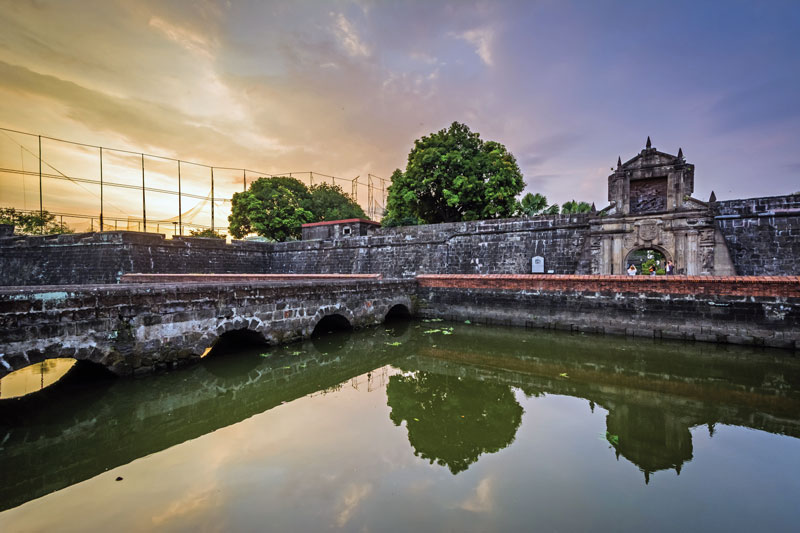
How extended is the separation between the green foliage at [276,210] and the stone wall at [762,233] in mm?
23698

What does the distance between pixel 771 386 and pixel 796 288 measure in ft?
9.71

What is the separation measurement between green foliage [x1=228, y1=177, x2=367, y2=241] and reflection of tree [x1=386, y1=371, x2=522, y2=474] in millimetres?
23871

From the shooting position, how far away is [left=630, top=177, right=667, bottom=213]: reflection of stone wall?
38.2 ft

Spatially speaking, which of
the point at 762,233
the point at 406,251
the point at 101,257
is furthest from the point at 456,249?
the point at 101,257

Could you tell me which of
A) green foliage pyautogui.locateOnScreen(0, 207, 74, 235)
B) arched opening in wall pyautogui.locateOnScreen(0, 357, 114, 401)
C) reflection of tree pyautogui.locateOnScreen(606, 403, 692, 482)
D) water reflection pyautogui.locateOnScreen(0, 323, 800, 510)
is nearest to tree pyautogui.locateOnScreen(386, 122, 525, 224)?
water reflection pyautogui.locateOnScreen(0, 323, 800, 510)

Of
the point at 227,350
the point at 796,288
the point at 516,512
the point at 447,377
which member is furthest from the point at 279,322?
the point at 796,288

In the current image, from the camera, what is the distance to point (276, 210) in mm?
26625

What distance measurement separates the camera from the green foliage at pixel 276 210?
86.7ft

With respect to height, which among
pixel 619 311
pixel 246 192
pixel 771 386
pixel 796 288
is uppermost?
pixel 246 192

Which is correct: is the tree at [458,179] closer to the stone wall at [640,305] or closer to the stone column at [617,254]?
the stone column at [617,254]

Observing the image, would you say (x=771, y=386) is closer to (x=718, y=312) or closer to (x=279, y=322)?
(x=718, y=312)

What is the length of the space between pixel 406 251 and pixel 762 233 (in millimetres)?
11562

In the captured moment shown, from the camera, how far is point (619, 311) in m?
7.62

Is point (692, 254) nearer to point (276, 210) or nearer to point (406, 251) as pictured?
point (406, 251)
